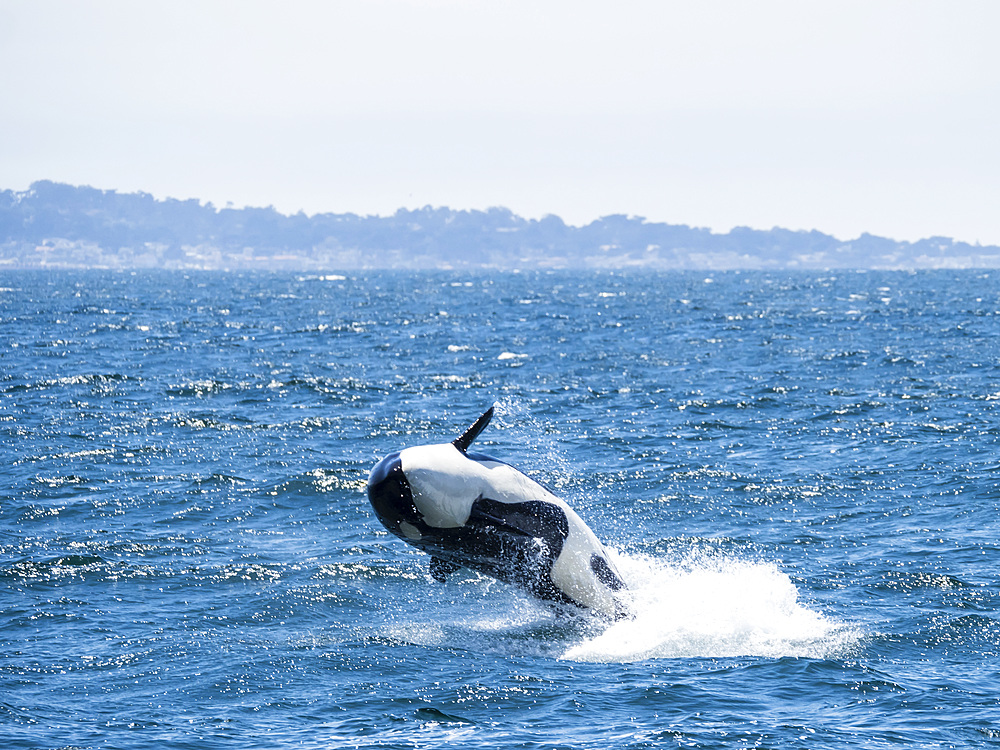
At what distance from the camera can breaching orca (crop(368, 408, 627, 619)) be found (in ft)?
50.4

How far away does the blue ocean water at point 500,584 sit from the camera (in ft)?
45.2

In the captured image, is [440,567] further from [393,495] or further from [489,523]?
[393,495]

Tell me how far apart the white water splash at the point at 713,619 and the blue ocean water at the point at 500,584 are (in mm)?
73

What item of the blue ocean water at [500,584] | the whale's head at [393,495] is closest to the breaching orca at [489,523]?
the whale's head at [393,495]

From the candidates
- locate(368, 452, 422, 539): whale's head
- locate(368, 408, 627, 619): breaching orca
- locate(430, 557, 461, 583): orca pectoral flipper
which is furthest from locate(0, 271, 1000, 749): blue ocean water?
locate(368, 452, 422, 539): whale's head

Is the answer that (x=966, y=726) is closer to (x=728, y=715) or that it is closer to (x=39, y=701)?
(x=728, y=715)

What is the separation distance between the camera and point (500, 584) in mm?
20000

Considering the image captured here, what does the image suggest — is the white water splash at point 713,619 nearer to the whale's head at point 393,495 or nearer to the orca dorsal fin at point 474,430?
the whale's head at point 393,495

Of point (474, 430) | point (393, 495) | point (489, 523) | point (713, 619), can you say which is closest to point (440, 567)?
point (489, 523)

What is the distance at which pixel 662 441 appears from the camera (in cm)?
3194

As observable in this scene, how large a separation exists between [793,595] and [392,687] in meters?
7.62

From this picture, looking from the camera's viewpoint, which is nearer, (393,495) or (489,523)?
(393,495)

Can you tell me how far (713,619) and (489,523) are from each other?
4.45 meters

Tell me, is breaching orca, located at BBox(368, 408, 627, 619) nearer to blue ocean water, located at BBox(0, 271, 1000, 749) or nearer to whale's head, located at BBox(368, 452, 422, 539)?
whale's head, located at BBox(368, 452, 422, 539)
